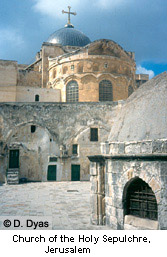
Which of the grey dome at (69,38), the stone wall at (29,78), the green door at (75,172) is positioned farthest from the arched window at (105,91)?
the grey dome at (69,38)

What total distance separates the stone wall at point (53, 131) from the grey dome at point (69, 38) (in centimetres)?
1403

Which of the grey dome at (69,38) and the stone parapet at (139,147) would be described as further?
the grey dome at (69,38)

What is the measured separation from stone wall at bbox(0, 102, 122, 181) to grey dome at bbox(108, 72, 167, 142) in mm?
10777

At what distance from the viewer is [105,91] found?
22.8m

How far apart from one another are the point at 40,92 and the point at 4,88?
11.0 feet

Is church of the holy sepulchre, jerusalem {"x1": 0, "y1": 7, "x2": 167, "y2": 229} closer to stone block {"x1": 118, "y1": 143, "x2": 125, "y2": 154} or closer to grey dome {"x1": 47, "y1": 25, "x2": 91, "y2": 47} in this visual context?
stone block {"x1": 118, "y1": 143, "x2": 125, "y2": 154}

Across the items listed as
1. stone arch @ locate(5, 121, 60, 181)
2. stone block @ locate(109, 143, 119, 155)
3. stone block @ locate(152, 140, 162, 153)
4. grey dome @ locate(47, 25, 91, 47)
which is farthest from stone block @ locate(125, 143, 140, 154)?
grey dome @ locate(47, 25, 91, 47)

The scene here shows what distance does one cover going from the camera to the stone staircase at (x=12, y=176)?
1681cm

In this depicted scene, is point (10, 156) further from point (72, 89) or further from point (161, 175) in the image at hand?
point (161, 175)

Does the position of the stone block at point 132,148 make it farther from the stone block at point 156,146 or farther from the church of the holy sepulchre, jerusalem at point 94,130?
the stone block at point 156,146

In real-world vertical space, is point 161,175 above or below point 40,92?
below

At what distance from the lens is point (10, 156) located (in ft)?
59.5

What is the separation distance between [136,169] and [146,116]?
4.76 feet
